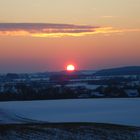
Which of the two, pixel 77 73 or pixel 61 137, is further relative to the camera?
pixel 77 73

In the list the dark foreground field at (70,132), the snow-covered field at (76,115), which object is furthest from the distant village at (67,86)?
the dark foreground field at (70,132)

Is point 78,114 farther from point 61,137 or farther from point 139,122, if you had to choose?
point 61,137

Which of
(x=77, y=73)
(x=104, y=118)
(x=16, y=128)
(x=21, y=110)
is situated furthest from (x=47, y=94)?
(x=77, y=73)

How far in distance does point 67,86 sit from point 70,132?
71.3m

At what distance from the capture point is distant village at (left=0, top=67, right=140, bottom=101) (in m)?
72.9

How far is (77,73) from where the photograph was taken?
474 ft

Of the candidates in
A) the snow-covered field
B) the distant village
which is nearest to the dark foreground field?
the snow-covered field

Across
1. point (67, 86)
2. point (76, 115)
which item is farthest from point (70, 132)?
point (67, 86)

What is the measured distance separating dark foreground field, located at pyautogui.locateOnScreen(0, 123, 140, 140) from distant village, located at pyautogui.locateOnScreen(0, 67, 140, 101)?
40391mm

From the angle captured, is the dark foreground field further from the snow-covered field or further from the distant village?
the distant village

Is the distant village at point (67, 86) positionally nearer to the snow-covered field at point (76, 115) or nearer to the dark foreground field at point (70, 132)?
the snow-covered field at point (76, 115)

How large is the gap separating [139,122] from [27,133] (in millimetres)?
8548

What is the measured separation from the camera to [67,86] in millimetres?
96688

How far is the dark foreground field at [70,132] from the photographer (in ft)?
78.5
